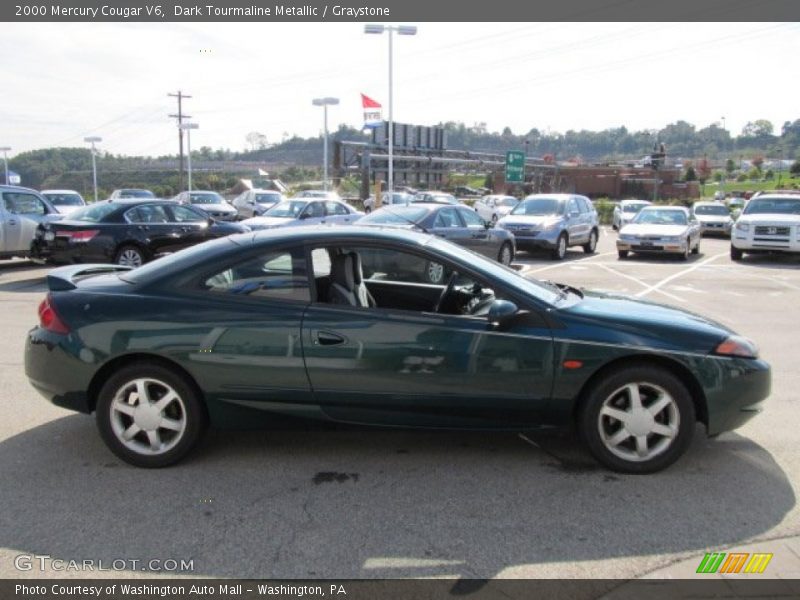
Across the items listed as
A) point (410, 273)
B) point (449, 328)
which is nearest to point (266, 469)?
point (449, 328)

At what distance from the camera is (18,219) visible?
46.1 feet

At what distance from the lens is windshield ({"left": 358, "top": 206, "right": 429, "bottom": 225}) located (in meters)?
13.7

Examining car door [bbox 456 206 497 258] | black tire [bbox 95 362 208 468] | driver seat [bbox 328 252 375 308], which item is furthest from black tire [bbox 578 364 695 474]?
car door [bbox 456 206 497 258]

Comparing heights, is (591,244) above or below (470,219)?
below

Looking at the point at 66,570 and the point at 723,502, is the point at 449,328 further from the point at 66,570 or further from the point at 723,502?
the point at 66,570

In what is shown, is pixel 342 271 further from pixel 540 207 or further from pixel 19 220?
pixel 540 207

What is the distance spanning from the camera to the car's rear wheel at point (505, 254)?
15.4m

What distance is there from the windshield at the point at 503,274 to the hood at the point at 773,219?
14883 mm

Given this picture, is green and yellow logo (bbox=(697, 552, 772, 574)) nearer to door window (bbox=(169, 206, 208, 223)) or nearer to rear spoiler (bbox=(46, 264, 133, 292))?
rear spoiler (bbox=(46, 264, 133, 292))

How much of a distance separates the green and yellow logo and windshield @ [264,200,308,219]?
15099 millimetres

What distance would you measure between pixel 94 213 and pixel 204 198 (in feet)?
65.4

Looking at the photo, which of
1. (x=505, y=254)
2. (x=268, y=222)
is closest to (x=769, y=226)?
(x=505, y=254)

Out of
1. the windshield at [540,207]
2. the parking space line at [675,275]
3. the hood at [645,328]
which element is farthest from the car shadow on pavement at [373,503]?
the windshield at [540,207]

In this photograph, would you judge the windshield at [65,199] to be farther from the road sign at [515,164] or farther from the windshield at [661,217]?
the road sign at [515,164]
